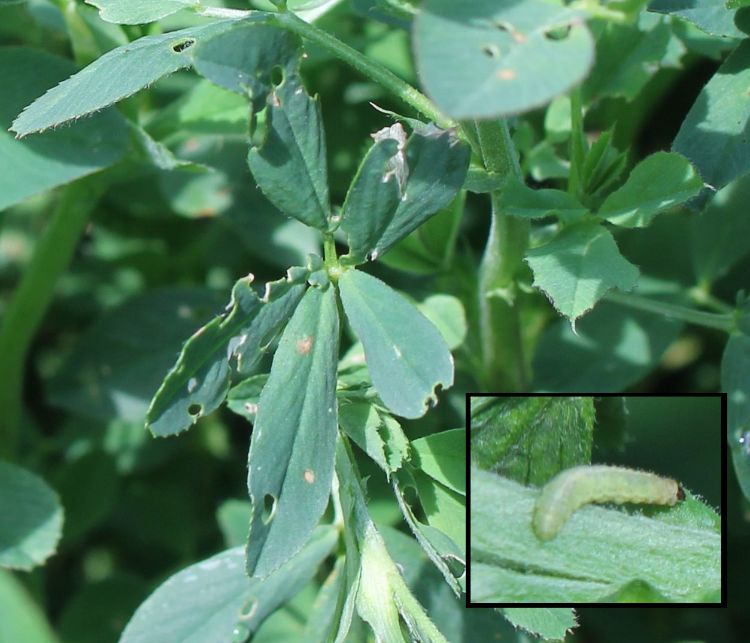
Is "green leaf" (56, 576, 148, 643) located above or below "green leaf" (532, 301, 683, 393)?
below

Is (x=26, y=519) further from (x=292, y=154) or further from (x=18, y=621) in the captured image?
(x=292, y=154)

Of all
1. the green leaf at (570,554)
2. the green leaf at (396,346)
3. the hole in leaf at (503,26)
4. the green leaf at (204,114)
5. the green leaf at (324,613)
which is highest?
the hole in leaf at (503,26)

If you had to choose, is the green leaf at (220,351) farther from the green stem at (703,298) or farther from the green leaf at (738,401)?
the green stem at (703,298)

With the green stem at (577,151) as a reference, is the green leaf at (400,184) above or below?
above

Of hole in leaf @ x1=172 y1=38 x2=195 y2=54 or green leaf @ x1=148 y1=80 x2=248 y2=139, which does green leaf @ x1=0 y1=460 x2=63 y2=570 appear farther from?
hole in leaf @ x1=172 y1=38 x2=195 y2=54

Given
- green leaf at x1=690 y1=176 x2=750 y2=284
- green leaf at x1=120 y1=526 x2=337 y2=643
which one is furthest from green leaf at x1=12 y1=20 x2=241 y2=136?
green leaf at x1=690 y1=176 x2=750 y2=284

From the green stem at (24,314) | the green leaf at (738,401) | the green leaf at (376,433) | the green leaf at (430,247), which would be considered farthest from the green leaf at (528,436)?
the green stem at (24,314)

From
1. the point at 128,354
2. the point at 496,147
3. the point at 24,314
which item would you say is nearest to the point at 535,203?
the point at 496,147
